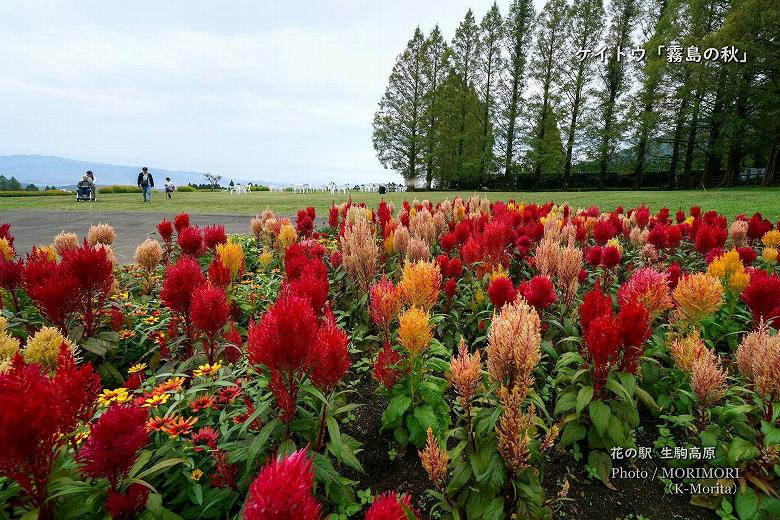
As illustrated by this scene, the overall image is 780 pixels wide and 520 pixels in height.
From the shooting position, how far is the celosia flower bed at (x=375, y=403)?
1328 millimetres

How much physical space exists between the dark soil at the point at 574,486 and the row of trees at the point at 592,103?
25.0m

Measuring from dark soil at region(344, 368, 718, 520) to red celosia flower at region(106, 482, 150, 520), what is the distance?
1109 millimetres

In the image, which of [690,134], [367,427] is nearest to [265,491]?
[367,427]

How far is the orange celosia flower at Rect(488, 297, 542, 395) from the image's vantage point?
5.13 ft

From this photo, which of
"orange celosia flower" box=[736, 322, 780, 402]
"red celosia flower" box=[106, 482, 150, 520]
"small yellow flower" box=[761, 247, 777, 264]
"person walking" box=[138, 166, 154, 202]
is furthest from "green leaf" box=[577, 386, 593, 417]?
"person walking" box=[138, 166, 154, 202]

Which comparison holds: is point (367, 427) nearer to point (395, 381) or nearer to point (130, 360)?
point (395, 381)

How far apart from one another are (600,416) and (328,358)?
1.46 m

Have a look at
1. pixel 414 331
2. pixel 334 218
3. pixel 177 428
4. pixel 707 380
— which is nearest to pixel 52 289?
pixel 177 428

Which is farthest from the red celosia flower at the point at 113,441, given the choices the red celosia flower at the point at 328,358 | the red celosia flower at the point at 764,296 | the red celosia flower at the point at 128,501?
the red celosia flower at the point at 764,296

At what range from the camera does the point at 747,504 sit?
1.87 meters

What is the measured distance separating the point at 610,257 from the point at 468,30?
131ft

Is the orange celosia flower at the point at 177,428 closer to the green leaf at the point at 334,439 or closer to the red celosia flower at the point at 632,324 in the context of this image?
the green leaf at the point at 334,439

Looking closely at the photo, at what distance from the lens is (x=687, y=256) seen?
495 centimetres

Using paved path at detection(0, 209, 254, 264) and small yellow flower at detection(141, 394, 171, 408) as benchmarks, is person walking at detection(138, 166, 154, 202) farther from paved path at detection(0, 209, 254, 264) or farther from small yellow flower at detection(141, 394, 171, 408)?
small yellow flower at detection(141, 394, 171, 408)
